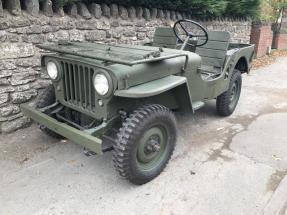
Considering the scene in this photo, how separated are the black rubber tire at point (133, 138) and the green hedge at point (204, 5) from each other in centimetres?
227

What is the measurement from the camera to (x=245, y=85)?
7.04 metres

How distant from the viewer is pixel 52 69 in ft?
10.8

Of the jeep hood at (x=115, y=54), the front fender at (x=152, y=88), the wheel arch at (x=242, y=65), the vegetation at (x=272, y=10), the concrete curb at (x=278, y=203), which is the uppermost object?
the vegetation at (x=272, y=10)

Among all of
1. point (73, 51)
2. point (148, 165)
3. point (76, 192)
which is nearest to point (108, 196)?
point (76, 192)

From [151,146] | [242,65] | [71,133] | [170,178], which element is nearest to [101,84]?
[71,133]

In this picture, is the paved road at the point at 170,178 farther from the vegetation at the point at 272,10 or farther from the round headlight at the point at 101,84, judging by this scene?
the vegetation at the point at 272,10

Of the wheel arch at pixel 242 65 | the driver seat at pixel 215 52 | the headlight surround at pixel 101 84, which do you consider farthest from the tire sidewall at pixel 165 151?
the wheel arch at pixel 242 65

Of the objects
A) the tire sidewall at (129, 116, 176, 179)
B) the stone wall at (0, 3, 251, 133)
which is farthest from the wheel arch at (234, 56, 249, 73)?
the tire sidewall at (129, 116, 176, 179)

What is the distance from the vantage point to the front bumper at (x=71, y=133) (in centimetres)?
263

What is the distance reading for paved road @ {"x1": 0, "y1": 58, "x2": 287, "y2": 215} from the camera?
2.77 metres

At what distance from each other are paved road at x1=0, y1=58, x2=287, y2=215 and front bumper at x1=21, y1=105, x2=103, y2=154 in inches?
20.8

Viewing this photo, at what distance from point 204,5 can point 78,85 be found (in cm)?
471

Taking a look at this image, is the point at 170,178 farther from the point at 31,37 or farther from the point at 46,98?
the point at 31,37

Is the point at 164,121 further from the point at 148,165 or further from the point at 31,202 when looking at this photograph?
the point at 31,202
